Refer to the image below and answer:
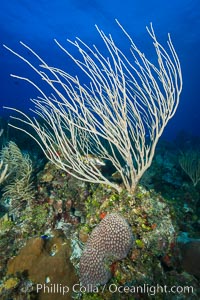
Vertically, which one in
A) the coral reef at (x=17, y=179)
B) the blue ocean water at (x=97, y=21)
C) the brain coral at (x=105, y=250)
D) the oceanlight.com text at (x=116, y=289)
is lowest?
the oceanlight.com text at (x=116, y=289)

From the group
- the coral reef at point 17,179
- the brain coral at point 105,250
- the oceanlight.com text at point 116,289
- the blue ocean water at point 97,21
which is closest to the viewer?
the oceanlight.com text at point 116,289

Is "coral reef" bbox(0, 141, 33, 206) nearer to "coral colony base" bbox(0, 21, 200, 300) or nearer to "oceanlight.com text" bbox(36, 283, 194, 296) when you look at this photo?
"coral colony base" bbox(0, 21, 200, 300)

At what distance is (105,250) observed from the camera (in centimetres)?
300

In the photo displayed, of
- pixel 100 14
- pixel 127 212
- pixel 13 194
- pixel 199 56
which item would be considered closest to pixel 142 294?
pixel 127 212

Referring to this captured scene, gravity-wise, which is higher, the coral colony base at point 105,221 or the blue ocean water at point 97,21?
the blue ocean water at point 97,21

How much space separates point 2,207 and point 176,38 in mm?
32086

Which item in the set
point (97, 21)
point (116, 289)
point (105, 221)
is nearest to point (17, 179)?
point (105, 221)

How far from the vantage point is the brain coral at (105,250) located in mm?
2932

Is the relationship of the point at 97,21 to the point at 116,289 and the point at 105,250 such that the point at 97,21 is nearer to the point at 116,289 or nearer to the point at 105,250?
the point at 105,250

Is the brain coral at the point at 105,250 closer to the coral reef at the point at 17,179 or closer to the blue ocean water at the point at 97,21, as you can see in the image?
the coral reef at the point at 17,179

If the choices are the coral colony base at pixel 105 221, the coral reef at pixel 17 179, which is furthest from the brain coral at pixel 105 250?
the coral reef at pixel 17 179

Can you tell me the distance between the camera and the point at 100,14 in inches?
965

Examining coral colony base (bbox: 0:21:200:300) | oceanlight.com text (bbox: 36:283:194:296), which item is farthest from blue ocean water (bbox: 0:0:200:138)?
oceanlight.com text (bbox: 36:283:194:296)

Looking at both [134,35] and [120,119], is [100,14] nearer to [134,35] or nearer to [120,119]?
[134,35]
